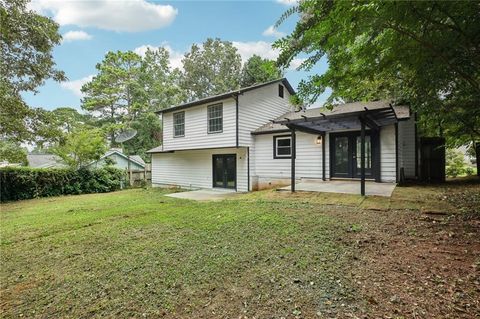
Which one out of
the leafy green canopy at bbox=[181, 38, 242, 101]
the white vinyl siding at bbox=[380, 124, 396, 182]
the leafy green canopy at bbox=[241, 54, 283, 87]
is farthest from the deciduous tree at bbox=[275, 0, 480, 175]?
the leafy green canopy at bbox=[181, 38, 242, 101]

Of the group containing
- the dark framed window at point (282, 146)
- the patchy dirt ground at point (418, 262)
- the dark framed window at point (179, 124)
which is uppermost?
the dark framed window at point (179, 124)

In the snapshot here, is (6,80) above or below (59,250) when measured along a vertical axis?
above

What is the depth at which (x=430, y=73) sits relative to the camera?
3.39 m

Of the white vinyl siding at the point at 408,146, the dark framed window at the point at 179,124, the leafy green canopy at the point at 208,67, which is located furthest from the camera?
the leafy green canopy at the point at 208,67

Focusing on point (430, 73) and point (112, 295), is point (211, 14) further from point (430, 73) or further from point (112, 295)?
point (112, 295)

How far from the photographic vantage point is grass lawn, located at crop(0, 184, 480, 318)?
2.39 m

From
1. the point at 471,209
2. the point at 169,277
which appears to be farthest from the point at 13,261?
the point at 471,209

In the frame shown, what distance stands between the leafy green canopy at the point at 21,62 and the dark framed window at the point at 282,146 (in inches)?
392

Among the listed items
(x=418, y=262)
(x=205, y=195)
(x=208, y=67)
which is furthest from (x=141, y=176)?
(x=418, y=262)

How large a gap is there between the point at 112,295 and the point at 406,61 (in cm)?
435

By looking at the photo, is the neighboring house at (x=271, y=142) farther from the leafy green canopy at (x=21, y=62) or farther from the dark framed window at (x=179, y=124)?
the leafy green canopy at (x=21, y=62)

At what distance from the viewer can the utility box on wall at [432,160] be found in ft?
33.0

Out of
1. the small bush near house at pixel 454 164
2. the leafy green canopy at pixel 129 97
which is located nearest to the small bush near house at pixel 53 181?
the leafy green canopy at pixel 129 97

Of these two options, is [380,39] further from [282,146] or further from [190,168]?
[190,168]
